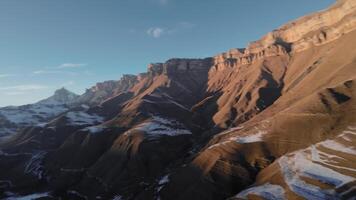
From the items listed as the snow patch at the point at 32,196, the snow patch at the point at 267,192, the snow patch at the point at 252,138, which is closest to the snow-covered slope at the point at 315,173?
the snow patch at the point at 267,192

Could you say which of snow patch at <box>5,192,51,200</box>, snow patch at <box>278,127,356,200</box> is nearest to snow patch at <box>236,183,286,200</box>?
snow patch at <box>278,127,356,200</box>

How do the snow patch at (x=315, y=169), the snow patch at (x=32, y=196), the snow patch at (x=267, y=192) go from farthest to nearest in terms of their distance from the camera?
the snow patch at (x=32, y=196) → the snow patch at (x=267, y=192) → the snow patch at (x=315, y=169)

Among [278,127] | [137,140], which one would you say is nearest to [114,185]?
[137,140]

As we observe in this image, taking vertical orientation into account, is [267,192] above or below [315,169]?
below

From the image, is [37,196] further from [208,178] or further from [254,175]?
[254,175]

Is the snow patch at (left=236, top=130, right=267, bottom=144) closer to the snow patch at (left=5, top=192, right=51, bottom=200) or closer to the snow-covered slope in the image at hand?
the snow-covered slope

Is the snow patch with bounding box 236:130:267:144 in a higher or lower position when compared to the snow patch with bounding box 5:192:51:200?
higher

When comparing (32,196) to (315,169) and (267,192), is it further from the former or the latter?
(315,169)

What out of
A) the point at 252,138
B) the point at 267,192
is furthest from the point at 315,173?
the point at 252,138

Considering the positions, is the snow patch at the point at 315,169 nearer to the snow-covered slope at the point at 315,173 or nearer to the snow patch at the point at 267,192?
the snow-covered slope at the point at 315,173

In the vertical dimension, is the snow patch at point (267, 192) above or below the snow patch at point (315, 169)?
below

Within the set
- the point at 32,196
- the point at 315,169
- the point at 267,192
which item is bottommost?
the point at 32,196

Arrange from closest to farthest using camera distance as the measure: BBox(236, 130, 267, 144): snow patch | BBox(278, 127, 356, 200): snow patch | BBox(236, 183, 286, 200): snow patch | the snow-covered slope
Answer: the snow-covered slope → BBox(278, 127, 356, 200): snow patch → BBox(236, 183, 286, 200): snow patch → BBox(236, 130, 267, 144): snow patch

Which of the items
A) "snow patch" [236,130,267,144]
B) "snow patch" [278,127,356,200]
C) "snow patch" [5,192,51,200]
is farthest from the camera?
"snow patch" [5,192,51,200]
